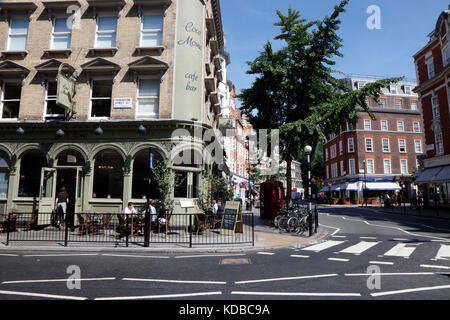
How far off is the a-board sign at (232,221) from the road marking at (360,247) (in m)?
4.71

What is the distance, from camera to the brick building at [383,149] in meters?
47.0

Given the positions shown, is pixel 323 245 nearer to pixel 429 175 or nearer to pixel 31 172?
pixel 31 172

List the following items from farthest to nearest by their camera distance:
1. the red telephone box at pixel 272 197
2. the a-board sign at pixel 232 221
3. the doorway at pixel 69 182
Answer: the red telephone box at pixel 272 197
the doorway at pixel 69 182
the a-board sign at pixel 232 221

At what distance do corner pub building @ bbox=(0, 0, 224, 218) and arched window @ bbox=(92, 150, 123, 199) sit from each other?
0.06 metres

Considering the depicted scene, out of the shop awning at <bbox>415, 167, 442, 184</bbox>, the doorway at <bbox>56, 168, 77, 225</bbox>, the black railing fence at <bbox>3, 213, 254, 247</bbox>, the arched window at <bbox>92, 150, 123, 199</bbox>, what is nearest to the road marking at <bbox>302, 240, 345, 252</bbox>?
the black railing fence at <bbox>3, 213, 254, 247</bbox>

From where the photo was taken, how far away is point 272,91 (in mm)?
18281

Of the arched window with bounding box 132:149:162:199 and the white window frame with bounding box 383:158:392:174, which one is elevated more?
the white window frame with bounding box 383:158:392:174

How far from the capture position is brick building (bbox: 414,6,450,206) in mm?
27250

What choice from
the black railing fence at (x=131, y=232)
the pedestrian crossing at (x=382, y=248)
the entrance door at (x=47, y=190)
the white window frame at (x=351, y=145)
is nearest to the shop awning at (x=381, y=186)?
the white window frame at (x=351, y=145)

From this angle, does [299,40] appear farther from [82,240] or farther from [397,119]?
[397,119]

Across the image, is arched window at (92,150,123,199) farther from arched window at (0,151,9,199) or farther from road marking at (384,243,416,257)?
road marking at (384,243,416,257)

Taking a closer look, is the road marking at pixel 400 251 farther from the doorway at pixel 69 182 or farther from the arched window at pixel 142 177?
the doorway at pixel 69 182
